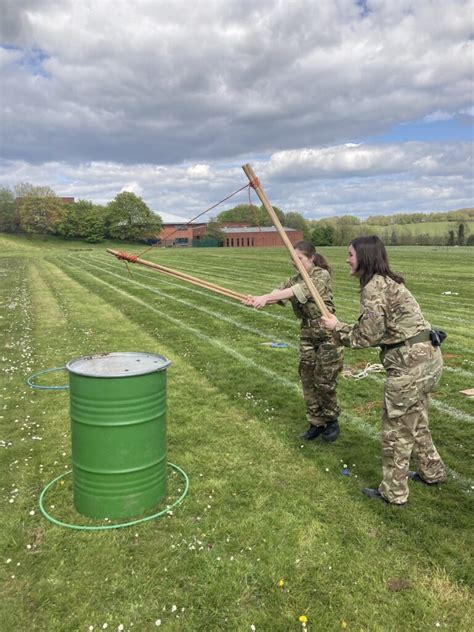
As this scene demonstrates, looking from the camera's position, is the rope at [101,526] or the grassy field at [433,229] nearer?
the rope at [101,526]

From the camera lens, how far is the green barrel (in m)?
4.13

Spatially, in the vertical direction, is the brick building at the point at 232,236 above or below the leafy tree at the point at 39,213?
below

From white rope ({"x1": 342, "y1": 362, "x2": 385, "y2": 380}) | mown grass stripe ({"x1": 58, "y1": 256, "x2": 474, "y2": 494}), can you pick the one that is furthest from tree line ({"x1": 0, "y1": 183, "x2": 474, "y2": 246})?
white rope ({"x1": 342, "y1": 362, "x2": 385, "y2": 380})

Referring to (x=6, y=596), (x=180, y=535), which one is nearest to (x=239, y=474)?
(x=180, y=535)

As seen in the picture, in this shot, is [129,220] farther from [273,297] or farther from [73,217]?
[273,297]

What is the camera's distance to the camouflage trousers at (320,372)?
5605 millimetres

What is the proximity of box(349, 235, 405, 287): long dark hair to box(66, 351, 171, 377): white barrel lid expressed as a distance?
6.70 ft

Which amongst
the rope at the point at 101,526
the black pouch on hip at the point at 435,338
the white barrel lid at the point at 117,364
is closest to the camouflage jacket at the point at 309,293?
the black pouch on hip at the point at 435,338

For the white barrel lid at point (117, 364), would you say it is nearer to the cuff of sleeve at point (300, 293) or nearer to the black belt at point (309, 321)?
the cuff of sleeve at point (300, 293)

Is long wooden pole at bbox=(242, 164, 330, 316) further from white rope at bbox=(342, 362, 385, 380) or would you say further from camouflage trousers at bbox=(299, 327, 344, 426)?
white rope at bbox=(342, 362, 385, 380)

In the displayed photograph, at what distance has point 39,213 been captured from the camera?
308 ft

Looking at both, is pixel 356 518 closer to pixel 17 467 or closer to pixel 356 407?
pixel 356 407

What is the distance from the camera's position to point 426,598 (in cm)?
344

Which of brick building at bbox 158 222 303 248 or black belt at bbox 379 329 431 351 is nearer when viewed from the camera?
black belt at bbox 379 329 431 351
